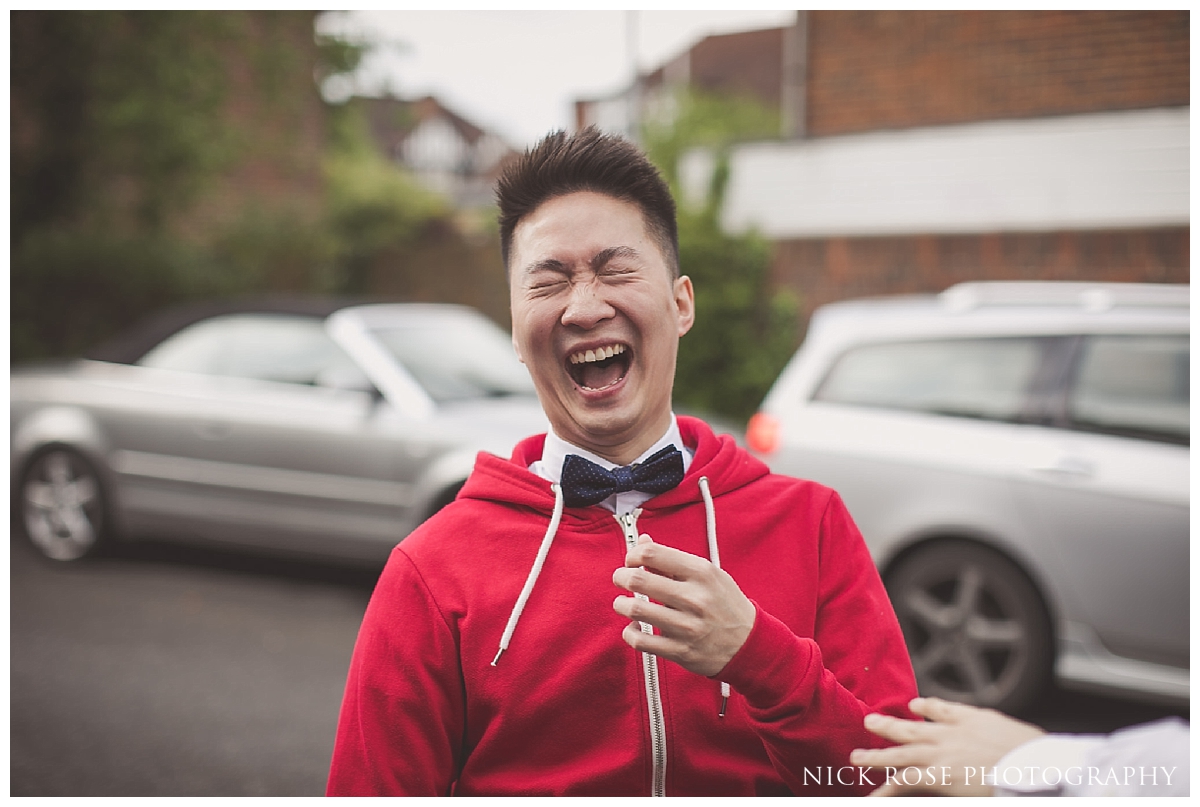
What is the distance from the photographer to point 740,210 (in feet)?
32.9

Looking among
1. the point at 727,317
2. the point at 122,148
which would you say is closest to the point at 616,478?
the point at 727,317

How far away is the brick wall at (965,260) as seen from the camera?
8047mm

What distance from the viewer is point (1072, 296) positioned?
→ 174 inches

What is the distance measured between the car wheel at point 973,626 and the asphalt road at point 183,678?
0.25 metres

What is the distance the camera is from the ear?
71.5 inches

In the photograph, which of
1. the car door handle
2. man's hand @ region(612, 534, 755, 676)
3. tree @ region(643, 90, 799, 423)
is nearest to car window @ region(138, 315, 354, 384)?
the car door handle

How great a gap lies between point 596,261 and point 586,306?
0.08 metres

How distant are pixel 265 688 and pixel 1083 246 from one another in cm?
697

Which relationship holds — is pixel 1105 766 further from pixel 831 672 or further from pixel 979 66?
pixel 979 66

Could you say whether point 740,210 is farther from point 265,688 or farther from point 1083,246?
point 265,688

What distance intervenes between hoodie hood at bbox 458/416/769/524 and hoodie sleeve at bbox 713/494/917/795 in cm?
17

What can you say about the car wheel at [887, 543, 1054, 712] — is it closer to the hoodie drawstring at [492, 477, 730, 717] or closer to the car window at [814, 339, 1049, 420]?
the car window at [814, 339, 1049, 420]

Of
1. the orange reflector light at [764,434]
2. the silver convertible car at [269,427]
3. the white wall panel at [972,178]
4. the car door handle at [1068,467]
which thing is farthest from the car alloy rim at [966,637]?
the white wall panel at [972,178]

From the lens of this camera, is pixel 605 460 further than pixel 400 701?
Yes
